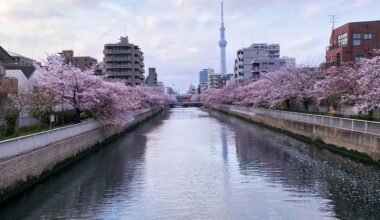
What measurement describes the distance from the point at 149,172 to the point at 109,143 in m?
16.2

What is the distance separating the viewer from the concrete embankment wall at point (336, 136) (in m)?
23.9

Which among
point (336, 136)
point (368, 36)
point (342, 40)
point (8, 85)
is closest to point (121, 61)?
point (342, 40)

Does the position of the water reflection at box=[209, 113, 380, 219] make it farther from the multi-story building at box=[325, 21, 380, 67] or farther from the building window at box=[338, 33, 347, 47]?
the building window at box=[338, 33, 347, 47]

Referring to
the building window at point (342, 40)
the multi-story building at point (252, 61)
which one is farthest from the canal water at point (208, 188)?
the multi-story building at point (252, 61)

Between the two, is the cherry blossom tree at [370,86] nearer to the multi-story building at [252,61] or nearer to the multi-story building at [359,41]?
the multi-story building at [359,41]

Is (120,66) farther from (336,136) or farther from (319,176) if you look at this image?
(319,176)

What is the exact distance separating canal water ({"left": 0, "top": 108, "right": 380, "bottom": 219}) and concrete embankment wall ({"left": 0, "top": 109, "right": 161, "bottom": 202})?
19.0 inches

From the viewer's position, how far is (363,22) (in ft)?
210

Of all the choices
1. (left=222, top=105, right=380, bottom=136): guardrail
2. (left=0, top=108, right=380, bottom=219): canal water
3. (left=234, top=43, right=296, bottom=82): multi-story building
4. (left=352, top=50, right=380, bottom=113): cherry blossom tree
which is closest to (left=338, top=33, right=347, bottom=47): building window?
(left=222, top=105, right=380, bottom=136): guardrail

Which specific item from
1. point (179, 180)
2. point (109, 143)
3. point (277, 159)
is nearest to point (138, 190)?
point (179, 180)

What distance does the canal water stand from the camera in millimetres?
15469

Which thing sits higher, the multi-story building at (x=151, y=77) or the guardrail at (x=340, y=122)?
the multi-story building at (x=151, y=77)

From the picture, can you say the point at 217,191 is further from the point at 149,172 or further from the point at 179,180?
the point at 149,172

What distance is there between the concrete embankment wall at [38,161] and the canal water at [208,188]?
484 mm
